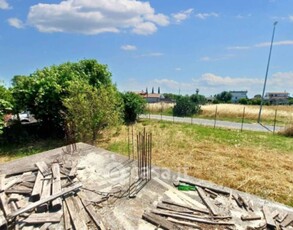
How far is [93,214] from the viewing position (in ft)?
12.7

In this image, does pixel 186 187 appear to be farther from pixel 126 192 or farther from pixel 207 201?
pixel 126 192

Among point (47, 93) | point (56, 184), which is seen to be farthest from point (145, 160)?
point (47, 93)

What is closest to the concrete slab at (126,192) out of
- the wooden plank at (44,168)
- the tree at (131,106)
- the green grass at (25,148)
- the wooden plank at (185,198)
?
the wooden plank at (185,198)

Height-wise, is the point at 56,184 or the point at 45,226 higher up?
the point at 56,184

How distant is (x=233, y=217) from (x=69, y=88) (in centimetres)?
850

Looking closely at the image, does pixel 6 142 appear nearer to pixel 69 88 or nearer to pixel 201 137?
pixel 69 88

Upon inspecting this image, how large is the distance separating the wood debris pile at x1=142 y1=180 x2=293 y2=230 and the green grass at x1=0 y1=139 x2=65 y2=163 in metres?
6.79

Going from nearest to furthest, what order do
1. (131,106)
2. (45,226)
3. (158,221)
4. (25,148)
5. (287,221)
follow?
(45,226)
(158,221)
(287,221)
(25,148)
(131,106)

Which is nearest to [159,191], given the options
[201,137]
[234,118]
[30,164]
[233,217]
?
[233,217]

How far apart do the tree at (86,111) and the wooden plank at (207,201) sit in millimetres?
6545

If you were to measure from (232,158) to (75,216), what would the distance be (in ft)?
20.8

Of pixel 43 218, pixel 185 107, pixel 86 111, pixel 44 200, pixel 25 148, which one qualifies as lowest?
pixel 185 107

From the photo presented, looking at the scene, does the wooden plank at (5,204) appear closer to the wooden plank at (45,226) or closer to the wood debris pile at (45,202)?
the wood debris pile at (45,202)

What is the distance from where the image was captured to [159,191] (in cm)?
471
